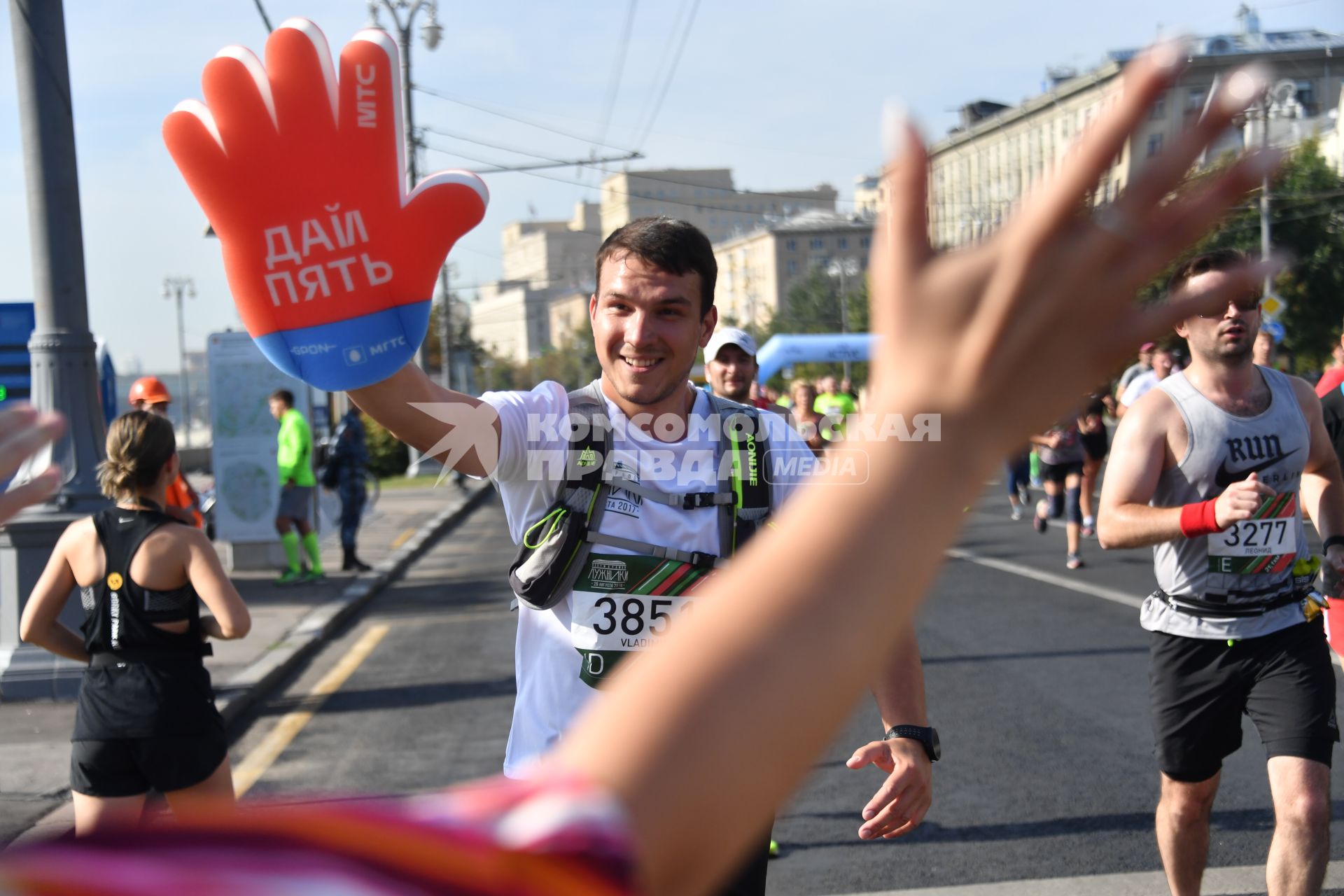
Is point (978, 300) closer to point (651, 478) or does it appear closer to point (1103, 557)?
point (651, 478)

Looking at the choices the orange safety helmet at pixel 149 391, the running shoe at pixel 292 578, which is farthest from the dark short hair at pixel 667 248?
the running shoe at pixel 292 578

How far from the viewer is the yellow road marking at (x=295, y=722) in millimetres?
6676

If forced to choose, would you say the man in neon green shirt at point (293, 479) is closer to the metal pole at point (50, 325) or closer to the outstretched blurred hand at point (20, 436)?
the metal pole at point (50, 325)

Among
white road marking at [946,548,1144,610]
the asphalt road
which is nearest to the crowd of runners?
the asphalt road

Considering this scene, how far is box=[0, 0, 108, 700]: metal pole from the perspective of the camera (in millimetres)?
7820

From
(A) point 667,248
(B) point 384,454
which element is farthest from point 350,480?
(B) point 384,454

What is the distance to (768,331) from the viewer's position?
75875 millimetres

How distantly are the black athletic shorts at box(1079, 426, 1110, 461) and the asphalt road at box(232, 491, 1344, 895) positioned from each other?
2649mm

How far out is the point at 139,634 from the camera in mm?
4328

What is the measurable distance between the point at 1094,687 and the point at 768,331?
6878cm

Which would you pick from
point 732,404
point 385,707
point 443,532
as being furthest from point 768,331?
point 732,404

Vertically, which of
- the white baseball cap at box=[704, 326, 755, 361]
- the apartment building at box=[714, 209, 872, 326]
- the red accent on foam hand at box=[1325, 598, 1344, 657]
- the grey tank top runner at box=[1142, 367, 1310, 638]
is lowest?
the red accent on foam hand at box=[1325, 598, 1344, 657]

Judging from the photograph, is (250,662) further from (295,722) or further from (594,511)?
(594,511)

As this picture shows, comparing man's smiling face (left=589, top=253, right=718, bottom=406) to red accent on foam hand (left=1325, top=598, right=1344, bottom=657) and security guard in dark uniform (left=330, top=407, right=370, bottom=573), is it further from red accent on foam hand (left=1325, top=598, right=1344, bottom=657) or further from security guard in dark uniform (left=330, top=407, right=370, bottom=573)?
security guard in dark uniform (left=330, top=407, right=370, bottom=573)
